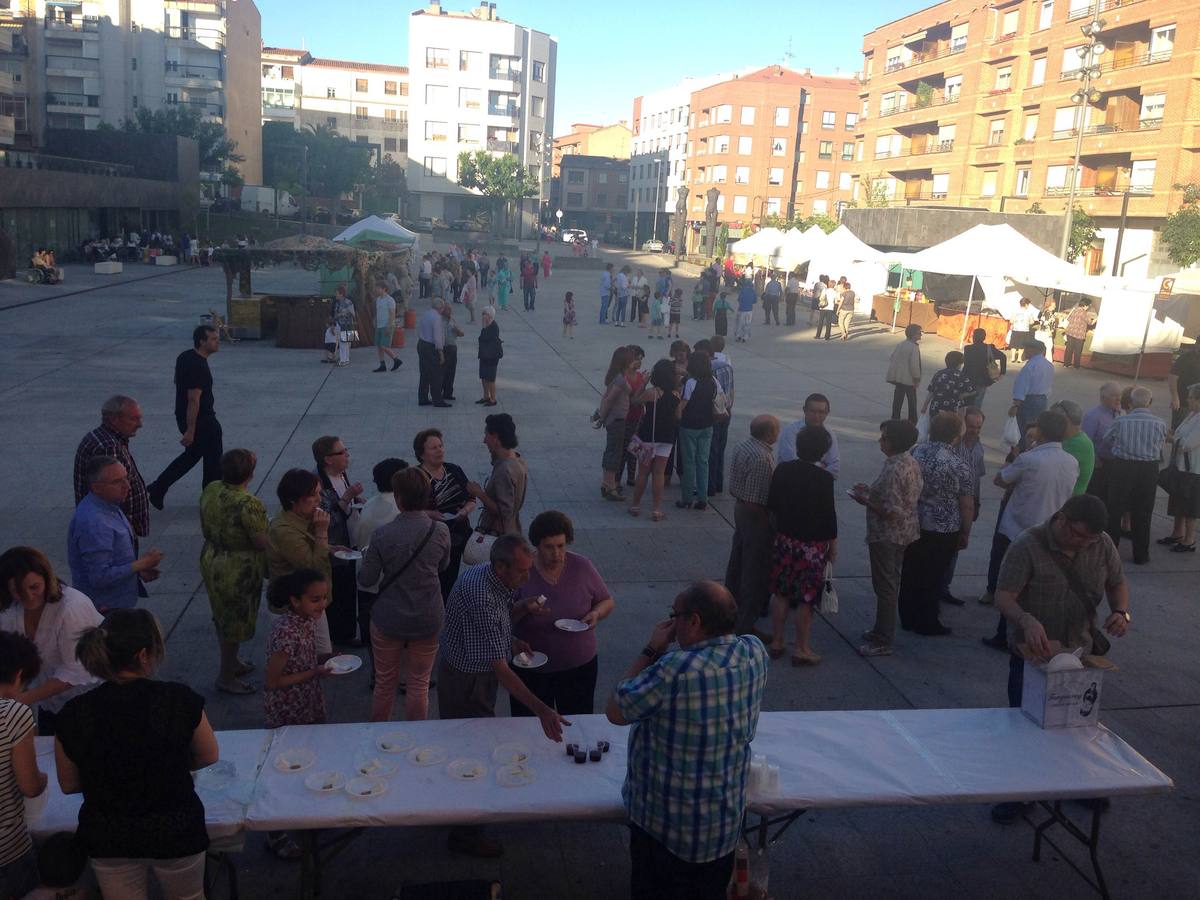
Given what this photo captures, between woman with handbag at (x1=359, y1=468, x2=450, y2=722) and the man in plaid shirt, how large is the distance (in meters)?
1.64

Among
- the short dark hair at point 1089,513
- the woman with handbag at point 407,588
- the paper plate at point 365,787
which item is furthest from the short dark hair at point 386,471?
the short dark hair at point 1089,513

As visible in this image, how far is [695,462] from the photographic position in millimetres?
9328

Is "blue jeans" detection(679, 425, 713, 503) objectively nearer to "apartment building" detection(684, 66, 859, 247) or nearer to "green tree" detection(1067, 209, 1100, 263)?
"green tree" detection(1067, 209, 1100, 263)

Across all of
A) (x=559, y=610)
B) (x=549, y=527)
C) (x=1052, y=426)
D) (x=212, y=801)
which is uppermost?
(x=1052, y=426)

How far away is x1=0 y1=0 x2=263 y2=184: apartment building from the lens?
Answer: 68.3 meters

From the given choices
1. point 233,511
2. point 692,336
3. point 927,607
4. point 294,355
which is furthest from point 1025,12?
point 233,511

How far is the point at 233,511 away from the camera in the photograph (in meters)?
5.14

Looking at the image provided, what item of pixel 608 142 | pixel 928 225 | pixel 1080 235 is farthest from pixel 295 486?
pixel 608 142

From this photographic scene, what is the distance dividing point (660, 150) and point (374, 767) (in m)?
95.3

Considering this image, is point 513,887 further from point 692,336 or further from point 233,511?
point 692,336

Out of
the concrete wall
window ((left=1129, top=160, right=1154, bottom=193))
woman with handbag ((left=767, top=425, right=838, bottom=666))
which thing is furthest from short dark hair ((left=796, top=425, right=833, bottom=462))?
window ((left=1129, top=160, right=1154, bottom=193))

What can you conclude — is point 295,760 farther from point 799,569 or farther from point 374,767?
point 799,569

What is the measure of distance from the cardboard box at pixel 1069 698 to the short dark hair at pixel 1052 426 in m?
2.73

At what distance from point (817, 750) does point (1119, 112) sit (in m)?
41.6
